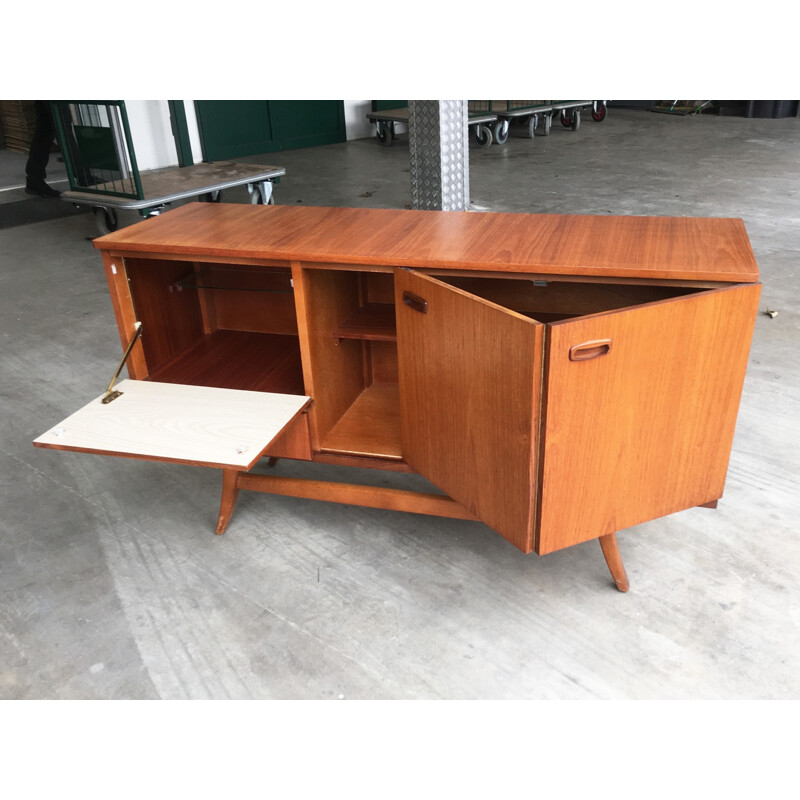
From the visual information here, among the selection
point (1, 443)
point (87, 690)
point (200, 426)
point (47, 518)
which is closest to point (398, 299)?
point (200, 426)

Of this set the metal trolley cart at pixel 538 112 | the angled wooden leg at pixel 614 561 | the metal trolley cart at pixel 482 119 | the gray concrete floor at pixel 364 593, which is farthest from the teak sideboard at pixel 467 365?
the metal trolley cart at pixel 538 112

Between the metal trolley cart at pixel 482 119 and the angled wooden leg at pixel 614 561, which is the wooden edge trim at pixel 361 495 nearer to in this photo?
the angled wooden leg at pixel 614 561

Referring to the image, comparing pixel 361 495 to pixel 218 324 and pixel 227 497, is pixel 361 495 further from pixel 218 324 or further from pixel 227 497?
pixel 218 324

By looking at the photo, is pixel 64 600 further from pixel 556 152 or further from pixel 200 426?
pixel 556 152

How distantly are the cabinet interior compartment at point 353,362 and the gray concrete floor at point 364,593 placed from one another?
1.04 feet

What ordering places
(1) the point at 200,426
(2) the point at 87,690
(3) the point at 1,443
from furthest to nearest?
(3) the point at 1,443 → (1) the point at 200,426 → (2) the point at 87,690

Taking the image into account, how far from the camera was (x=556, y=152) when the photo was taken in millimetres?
8328

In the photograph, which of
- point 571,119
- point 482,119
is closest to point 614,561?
point 482,119

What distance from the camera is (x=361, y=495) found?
7.09ft

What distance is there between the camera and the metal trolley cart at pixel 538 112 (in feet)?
28.0

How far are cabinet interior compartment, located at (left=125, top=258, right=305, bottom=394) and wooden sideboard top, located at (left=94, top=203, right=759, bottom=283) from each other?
222 mm

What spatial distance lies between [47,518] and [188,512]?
462 millimetres

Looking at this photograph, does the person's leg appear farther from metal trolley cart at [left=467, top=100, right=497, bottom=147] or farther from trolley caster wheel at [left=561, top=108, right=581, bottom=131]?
trolley caster wheel at [left=561, top=108, right=581, bottom=131]

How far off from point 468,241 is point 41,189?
6515mm
